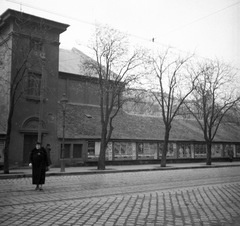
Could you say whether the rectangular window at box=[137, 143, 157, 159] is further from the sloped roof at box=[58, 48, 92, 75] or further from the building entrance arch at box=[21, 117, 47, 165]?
the building entrance arch at box=[21, 117, 47, 165]

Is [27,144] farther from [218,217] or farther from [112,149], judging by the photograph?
[218,217]

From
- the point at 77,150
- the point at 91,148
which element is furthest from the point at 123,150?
the point at 77,150

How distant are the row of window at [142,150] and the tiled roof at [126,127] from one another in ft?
2.68

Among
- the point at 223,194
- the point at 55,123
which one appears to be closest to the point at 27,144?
the point at 55,123

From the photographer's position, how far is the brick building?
24969 mm

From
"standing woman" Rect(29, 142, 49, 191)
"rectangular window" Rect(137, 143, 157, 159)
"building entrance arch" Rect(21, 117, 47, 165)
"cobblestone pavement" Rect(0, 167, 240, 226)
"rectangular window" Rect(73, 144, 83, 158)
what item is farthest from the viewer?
"rectangular window" Rect(137, 143, 157, 159)

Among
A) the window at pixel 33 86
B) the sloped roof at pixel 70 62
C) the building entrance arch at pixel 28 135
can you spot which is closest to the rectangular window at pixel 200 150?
the sloped roof at pixel 70 62

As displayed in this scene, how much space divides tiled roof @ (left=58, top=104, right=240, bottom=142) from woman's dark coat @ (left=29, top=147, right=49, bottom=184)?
14831 millimetres

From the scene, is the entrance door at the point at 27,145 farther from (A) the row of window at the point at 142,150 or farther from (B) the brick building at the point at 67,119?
(A) the row of window at the point at 142,150

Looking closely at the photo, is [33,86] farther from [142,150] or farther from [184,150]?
[184,150]

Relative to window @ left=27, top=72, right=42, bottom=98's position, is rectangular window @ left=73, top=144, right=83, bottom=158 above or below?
below

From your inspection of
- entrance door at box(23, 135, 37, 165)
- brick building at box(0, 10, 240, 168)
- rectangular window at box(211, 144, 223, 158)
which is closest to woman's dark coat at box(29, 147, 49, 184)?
brick building at box(0, 10, 240, 168)

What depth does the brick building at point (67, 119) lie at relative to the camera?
983 inches

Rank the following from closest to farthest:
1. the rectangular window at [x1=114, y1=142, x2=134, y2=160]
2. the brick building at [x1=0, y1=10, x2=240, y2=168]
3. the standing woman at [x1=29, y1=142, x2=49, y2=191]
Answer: the standing woman at [x1=29, y1=142, x2=49, y2=191]
the brick building at [x1=0, y1=10, x2=240, y2=168]
the rectangular window at [x1=114, y1=142, x2=134, y2=160]
